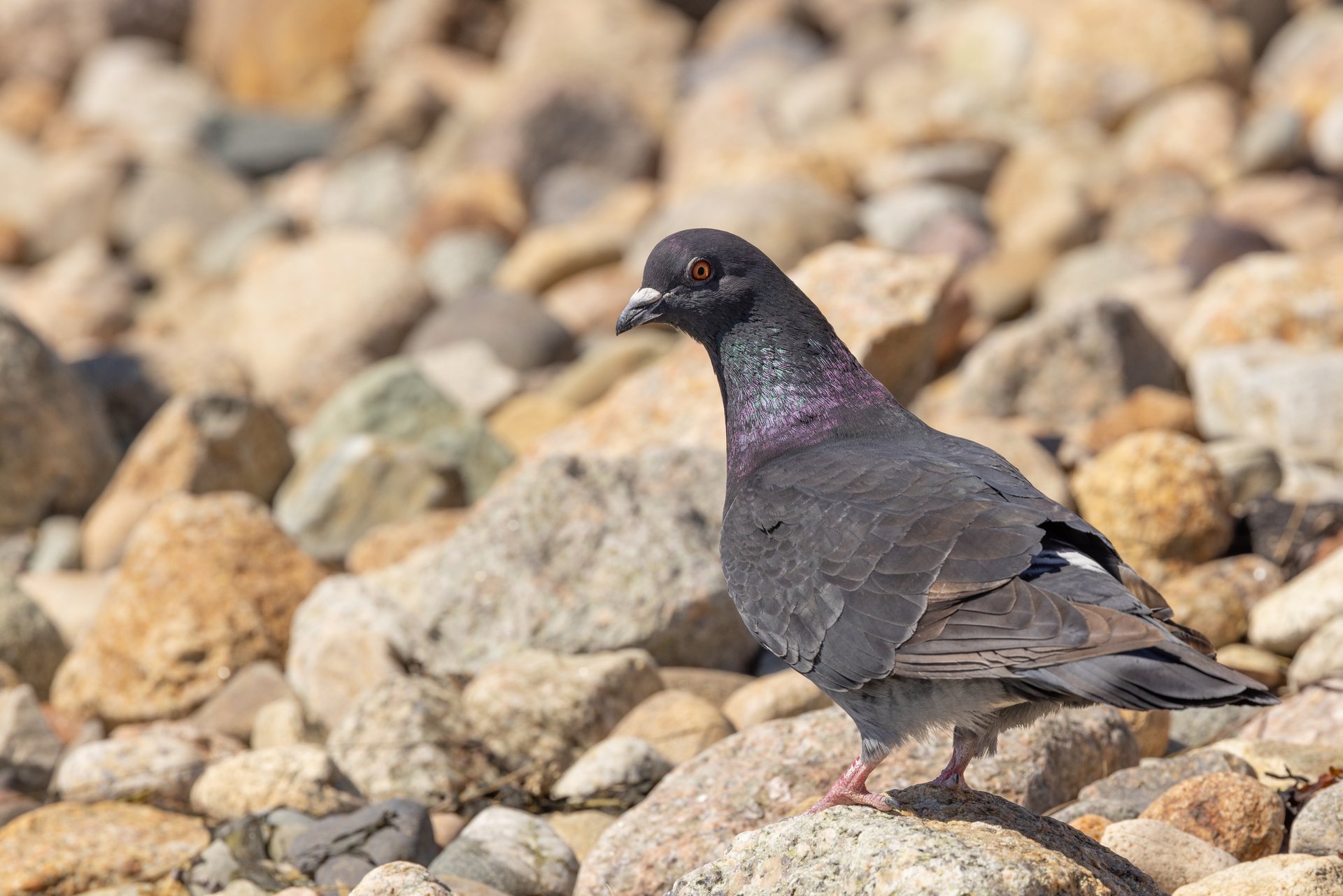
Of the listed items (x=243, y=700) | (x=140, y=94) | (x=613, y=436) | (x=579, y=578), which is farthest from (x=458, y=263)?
(x=140, y=94)

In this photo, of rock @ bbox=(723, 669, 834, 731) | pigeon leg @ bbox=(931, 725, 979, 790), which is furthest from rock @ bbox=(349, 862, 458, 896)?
rock @ bbox=(723, 669, 834, 731)

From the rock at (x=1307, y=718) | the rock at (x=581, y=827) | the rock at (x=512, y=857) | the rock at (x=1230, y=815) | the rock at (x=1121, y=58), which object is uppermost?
the rock at (x=1121, y=58)

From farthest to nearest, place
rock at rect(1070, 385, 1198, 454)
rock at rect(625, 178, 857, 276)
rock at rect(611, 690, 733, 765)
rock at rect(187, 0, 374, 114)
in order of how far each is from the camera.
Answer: rock at rect(187, 0, 374, 114)
rock at rect(625, 178, 857, 276)
rock at rect(1070, 385, 1198, 454)
rock at rect(611, 690, 733, 765)

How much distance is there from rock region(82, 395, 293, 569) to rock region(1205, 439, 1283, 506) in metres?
6.49

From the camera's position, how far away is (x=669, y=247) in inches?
197

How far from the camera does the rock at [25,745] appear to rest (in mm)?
6867

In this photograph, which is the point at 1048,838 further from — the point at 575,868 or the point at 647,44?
the point at 647,44

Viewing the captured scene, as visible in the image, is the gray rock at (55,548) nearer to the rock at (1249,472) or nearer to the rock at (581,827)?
the rock at (581,827)

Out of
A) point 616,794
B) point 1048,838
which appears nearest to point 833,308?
point 616,794

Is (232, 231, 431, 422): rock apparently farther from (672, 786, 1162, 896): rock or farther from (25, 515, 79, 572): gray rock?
(672, 786, 1162, 896): rock

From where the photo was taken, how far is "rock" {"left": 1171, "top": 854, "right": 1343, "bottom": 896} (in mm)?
3906

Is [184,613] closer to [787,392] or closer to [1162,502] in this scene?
[787,392]

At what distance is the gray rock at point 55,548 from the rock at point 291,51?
→ 1454 cm

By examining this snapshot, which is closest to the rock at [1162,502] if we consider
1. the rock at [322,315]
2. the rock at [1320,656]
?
the rock at [1320,656]
